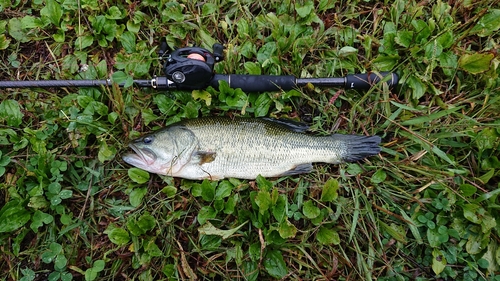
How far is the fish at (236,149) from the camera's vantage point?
337 cm

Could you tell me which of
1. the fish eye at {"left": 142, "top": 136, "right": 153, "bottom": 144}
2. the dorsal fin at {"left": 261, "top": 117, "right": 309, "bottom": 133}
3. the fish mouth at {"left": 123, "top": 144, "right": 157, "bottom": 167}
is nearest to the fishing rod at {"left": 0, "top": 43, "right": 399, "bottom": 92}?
the dorsal fin at {"left": 261, "top": 117, "right": 309, "bottom": 133}

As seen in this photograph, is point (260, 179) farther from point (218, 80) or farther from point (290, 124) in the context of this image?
point (218, 80)

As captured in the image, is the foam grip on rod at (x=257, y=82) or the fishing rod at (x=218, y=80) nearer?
the fishing rod at (x=218, y=80)

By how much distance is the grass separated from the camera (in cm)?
335

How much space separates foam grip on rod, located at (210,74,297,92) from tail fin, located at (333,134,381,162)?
0.71 metres

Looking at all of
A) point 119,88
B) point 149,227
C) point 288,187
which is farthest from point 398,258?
point 119,88

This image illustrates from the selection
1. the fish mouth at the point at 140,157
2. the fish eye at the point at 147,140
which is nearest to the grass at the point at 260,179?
the fish mouth at the point at 140,157

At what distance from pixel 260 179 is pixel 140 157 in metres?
1.15

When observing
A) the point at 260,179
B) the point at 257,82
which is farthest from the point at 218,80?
the point at 260,179

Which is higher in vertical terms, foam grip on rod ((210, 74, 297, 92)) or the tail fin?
foam grip on rod ((210, 74, 297, 92))

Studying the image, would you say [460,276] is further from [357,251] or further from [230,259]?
[230,259]

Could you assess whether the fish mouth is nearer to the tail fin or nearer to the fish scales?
the fish scales

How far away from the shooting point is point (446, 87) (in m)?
3.68

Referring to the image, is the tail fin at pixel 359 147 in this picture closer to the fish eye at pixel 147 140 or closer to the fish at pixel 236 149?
the fish at pixel 236 149
